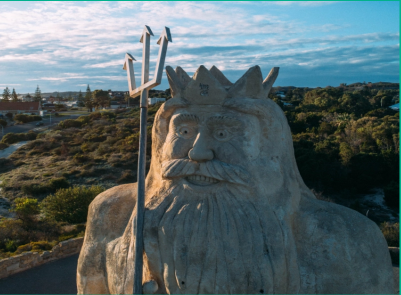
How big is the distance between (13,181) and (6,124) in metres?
17.7

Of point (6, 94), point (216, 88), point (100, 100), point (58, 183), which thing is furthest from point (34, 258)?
point (6, 94)

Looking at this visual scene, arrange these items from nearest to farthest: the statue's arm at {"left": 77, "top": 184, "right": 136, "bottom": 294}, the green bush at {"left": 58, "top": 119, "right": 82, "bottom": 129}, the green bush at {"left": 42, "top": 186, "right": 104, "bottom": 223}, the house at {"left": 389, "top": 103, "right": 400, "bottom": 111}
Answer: the statue's arm at {"left": 77, "top": 184, "right": 136, "bottom": 294} → the green bush at {"left": 42, "top": 186, "right": 104, "bottom": 223} → the green bush at {"left": 58, "top": 119, "right": 82, "bottom": 129} → the house at {"left": 389, "top": 103, "right": 400, "bottom": 111}

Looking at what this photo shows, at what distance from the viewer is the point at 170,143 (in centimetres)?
405

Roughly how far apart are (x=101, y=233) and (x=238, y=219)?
1673 mm

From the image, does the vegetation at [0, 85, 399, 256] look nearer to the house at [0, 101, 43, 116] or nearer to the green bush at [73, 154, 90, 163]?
the green bush at [73, 154, 90, 163]

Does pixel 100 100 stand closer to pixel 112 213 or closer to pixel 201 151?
pixel 112 213

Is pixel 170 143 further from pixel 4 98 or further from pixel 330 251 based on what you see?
pixel 4 98

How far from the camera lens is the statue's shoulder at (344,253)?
3.71 m

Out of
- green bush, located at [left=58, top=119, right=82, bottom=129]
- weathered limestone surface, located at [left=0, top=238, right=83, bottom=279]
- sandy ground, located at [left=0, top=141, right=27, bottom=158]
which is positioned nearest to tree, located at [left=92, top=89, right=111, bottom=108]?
green bush, located at [left=58, top=119, right=82, bottom=129]

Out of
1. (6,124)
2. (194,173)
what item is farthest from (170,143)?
(6,124)

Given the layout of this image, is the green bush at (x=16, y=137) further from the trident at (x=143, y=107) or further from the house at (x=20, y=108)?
the trident at (x=143, y=107)

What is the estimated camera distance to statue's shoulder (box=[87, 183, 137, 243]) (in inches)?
176

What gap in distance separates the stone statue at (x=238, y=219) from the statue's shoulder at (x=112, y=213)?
0.33 m

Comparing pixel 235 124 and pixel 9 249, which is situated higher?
pixel 235 124
